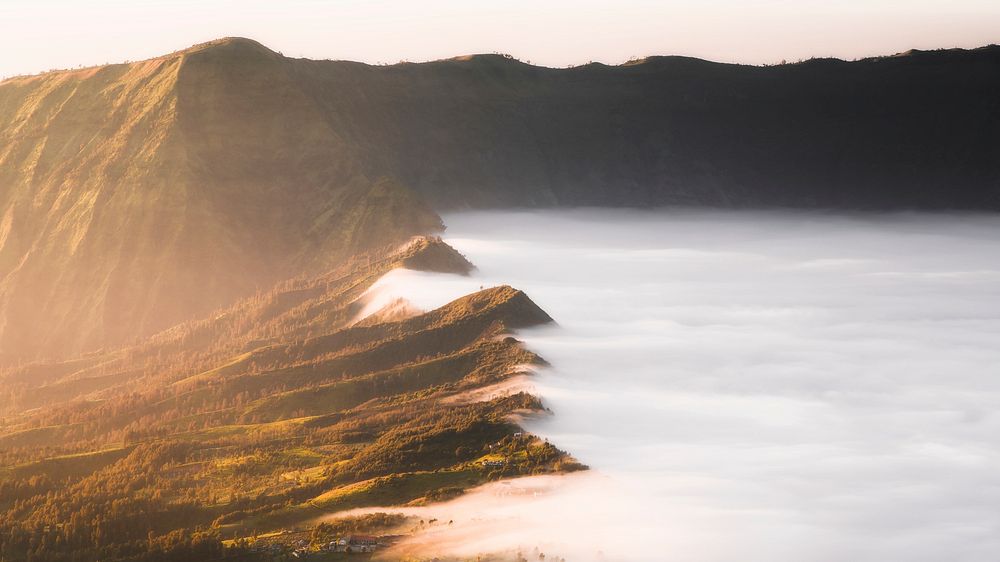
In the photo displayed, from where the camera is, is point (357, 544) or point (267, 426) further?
point (267, 426)

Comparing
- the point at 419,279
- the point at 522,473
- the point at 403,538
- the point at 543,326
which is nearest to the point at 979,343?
the point at 543,326

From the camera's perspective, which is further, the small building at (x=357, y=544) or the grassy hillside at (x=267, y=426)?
the grassy hillside at (x=267, y=426)

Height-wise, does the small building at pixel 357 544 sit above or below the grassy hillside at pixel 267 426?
below

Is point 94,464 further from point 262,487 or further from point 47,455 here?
point 262,487

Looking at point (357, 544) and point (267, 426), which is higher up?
point (267, 426)

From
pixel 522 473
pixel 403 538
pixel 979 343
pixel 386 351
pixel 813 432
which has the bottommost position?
pixel 403 538

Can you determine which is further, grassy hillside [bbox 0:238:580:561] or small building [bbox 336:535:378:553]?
grassy hillside [bbox 0:238:580:561]

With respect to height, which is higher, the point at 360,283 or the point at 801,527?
the point at 360,283

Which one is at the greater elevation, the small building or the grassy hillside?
the grassy hillside
